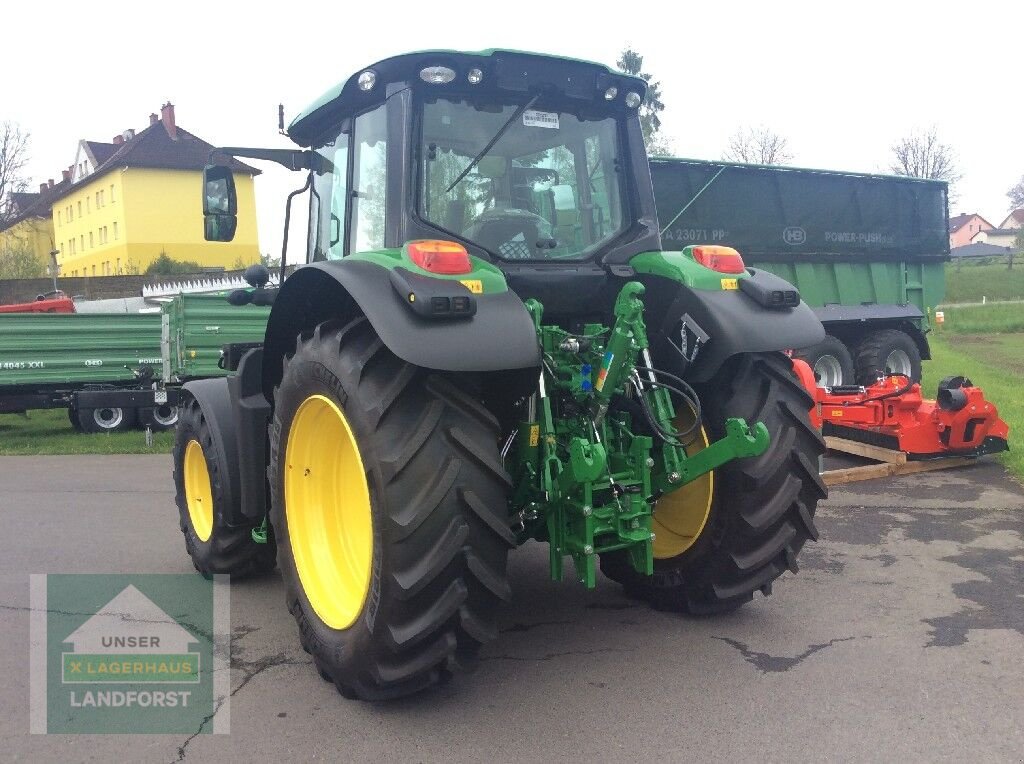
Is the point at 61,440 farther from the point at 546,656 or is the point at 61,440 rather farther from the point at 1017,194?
the point at 1017,194

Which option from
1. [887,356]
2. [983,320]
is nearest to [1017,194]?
[983,320]

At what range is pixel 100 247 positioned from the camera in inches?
1909

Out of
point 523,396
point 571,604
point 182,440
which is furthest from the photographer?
A: point 182,440

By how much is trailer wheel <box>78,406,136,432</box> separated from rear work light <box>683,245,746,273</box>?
10.8 metres

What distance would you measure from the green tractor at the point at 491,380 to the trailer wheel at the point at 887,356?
9407 mm

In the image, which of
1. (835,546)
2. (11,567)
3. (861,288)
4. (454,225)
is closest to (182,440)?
(11,567)

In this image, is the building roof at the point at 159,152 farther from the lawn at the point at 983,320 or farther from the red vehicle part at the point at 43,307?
the lawn at the point at 983,320

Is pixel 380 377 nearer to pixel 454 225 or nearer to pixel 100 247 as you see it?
pixel 454 225

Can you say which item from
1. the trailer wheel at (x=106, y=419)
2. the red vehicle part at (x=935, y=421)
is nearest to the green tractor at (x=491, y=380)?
the red vehicle part at (x=935, y=421)

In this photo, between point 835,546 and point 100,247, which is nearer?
point 835,546

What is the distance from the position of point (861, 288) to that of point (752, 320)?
1020cm

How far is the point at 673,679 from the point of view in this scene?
368cm

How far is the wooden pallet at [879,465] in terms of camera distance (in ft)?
24.9

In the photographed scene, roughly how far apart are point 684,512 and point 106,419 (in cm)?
1139
